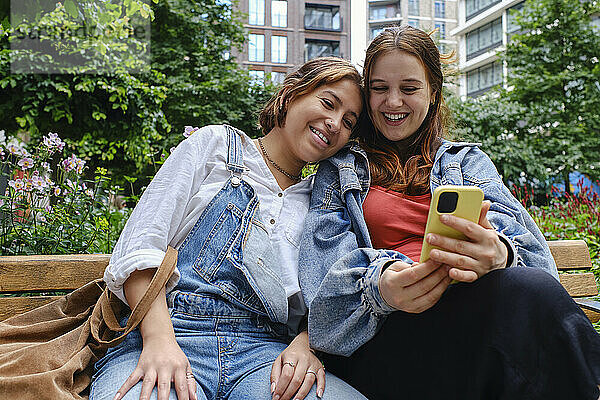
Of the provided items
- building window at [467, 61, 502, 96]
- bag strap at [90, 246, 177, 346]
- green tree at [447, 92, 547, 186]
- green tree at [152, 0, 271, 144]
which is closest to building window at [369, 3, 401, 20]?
green tree at [447, 92, 547, 186]

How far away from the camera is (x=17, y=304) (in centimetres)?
159

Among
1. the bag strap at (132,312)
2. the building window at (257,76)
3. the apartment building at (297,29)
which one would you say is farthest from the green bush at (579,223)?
the building window at (257,76)

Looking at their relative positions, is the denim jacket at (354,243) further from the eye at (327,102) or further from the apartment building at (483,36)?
the apartment building at (483,36)

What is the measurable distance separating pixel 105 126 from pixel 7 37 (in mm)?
1060

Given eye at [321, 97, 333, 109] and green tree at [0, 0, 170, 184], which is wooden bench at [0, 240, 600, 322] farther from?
green tree at [0, 0, 170, 184]

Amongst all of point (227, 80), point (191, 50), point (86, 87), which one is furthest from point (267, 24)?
point (86, 87)

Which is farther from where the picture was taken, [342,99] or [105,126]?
[105,126]

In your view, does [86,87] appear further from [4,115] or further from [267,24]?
[267,24]

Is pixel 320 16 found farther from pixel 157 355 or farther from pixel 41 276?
pixel 157 355

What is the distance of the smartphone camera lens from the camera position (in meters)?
0.90

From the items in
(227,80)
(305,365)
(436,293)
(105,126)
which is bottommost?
(305,365)

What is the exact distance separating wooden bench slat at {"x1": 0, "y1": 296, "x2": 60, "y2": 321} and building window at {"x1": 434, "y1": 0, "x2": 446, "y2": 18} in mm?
5921

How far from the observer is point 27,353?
1.17 m

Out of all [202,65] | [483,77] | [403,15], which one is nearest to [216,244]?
[403,15]
